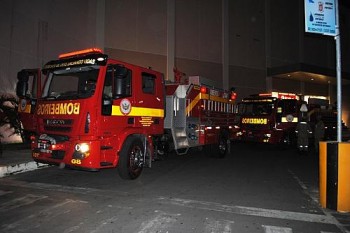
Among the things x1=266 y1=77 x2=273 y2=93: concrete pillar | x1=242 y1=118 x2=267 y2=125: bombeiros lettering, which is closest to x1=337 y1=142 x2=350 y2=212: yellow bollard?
x1=242 y1=118 x2=267 y2=125: bombeiros lettering

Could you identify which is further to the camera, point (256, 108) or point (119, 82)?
point (256, 108)

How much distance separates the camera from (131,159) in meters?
8.05

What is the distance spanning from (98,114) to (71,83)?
56.7 inches

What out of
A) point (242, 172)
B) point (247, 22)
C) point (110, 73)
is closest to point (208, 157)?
point (242, 172)

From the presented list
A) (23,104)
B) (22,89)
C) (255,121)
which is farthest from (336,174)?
(255,121)

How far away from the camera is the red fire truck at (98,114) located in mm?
7035

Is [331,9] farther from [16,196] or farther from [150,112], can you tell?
[16,196]

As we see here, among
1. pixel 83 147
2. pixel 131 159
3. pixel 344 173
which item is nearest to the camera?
pixel 344 173

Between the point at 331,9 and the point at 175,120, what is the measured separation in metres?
5.39

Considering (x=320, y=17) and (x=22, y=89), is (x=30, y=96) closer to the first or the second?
(x=22, y=89)

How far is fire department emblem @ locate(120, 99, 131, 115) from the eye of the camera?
7.62 m

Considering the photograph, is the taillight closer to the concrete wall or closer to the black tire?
the black tire

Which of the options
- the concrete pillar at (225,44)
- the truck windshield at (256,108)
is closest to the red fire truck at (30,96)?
the truck windshield at (256,108)

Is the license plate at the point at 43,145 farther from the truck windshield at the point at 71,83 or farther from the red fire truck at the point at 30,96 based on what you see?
the truck windshield at the point at 71,83
